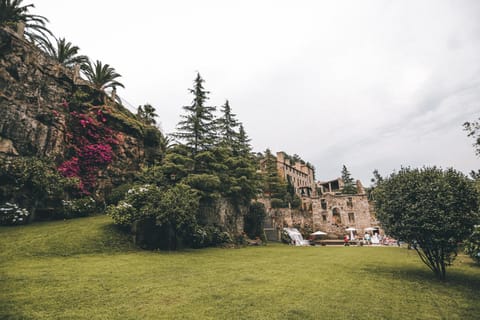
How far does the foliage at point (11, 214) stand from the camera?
13.3 meters

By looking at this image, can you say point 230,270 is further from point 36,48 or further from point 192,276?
point 36,48

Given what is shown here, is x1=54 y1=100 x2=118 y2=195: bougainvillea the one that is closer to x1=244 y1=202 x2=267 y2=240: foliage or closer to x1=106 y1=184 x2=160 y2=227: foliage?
x1=106 y1=184 x2=160 y2=227: foliage

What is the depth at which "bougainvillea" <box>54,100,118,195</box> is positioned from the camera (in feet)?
64.8

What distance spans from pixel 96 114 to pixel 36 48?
6.78m

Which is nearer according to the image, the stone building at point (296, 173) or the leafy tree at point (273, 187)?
the leafy tree at point (273, 187)

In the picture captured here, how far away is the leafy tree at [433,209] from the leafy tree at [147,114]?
28.1 metres

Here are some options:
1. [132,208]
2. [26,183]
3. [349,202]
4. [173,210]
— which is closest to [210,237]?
[173,210]

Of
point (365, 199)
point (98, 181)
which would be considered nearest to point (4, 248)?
point (98, 181)

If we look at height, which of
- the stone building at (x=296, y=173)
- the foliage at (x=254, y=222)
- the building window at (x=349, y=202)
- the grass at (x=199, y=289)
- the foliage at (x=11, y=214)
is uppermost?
the stone building at (x=296, y=173)

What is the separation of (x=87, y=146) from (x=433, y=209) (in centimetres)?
2455

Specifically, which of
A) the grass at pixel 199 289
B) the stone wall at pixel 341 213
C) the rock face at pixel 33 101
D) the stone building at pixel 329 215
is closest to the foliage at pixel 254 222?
the stone building at pixel 329 215

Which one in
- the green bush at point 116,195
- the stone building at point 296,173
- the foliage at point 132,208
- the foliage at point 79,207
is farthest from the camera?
the stone building at point 296,173

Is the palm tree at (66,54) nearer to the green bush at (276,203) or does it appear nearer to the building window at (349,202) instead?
the green bush at (276,203)

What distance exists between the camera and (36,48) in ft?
65.5
